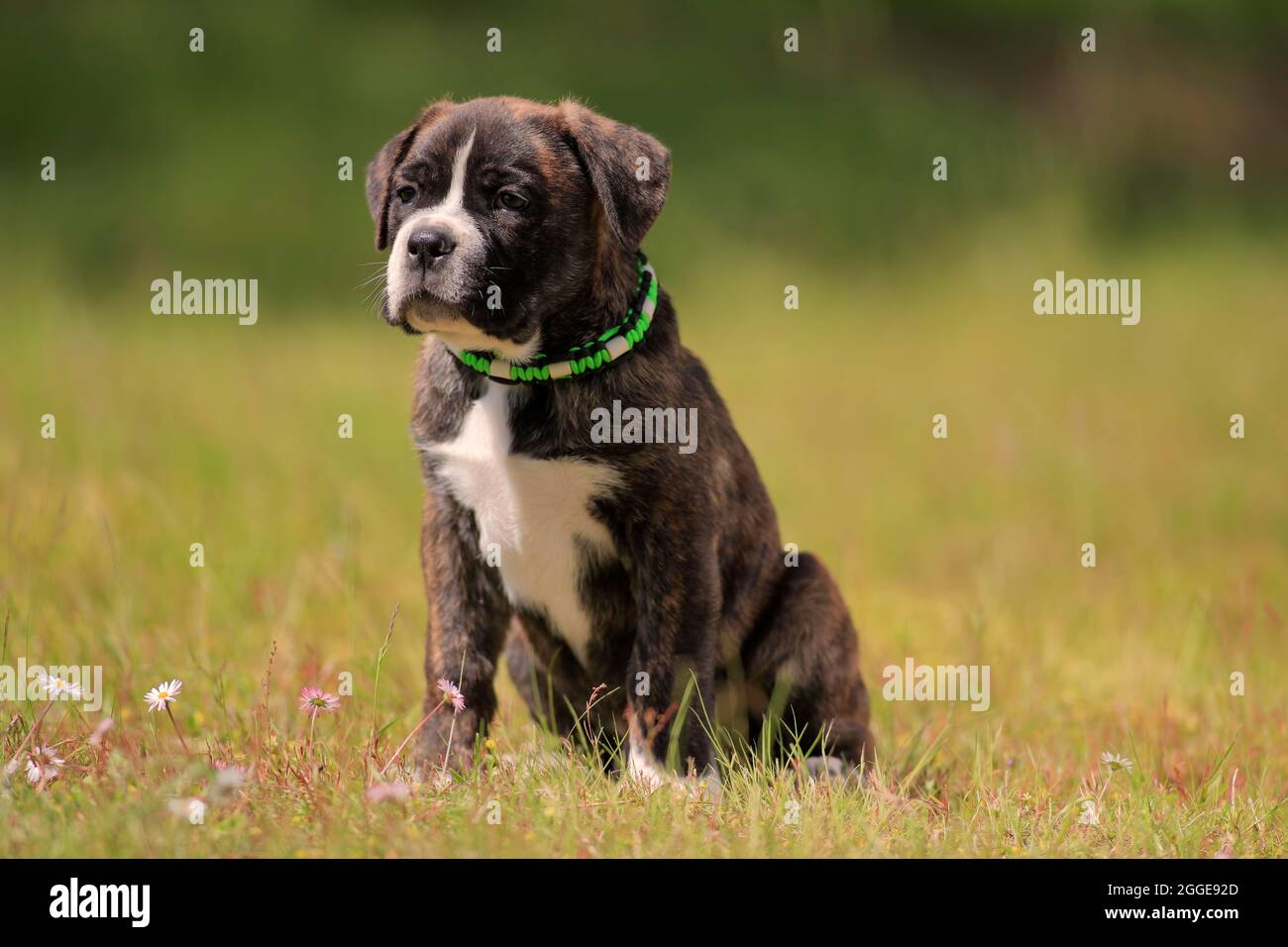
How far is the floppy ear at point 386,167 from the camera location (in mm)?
4379

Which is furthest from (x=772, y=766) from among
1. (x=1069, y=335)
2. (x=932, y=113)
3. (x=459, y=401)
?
(x=932, y=113)

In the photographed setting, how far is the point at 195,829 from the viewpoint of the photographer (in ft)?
10.6

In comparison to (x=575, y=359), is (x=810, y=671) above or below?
below

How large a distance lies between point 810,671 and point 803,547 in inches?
138

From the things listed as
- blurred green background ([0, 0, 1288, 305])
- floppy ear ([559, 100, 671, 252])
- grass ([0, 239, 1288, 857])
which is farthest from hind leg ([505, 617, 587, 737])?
blurred green background ([0, 0, 1288, 305])

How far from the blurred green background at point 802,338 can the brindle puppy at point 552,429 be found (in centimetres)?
76

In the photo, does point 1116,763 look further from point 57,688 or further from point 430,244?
point 57,688

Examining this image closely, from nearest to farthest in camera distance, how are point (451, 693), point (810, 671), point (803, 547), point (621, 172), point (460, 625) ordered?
1. point (451, 693)
2. point (621, 172)
3. point (460, 625)
4. point (810, 671)
5. point (803, 547)

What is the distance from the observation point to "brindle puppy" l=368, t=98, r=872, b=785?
404 cm

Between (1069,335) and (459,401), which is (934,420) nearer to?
(1069,335)

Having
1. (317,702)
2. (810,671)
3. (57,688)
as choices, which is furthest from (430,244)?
(810,671)

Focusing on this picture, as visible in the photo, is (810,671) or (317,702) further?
(810,671)

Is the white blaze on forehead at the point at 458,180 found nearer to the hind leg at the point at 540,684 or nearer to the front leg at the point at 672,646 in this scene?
the front leg at the point at 672,646

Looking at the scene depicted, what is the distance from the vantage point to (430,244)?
3.91m
